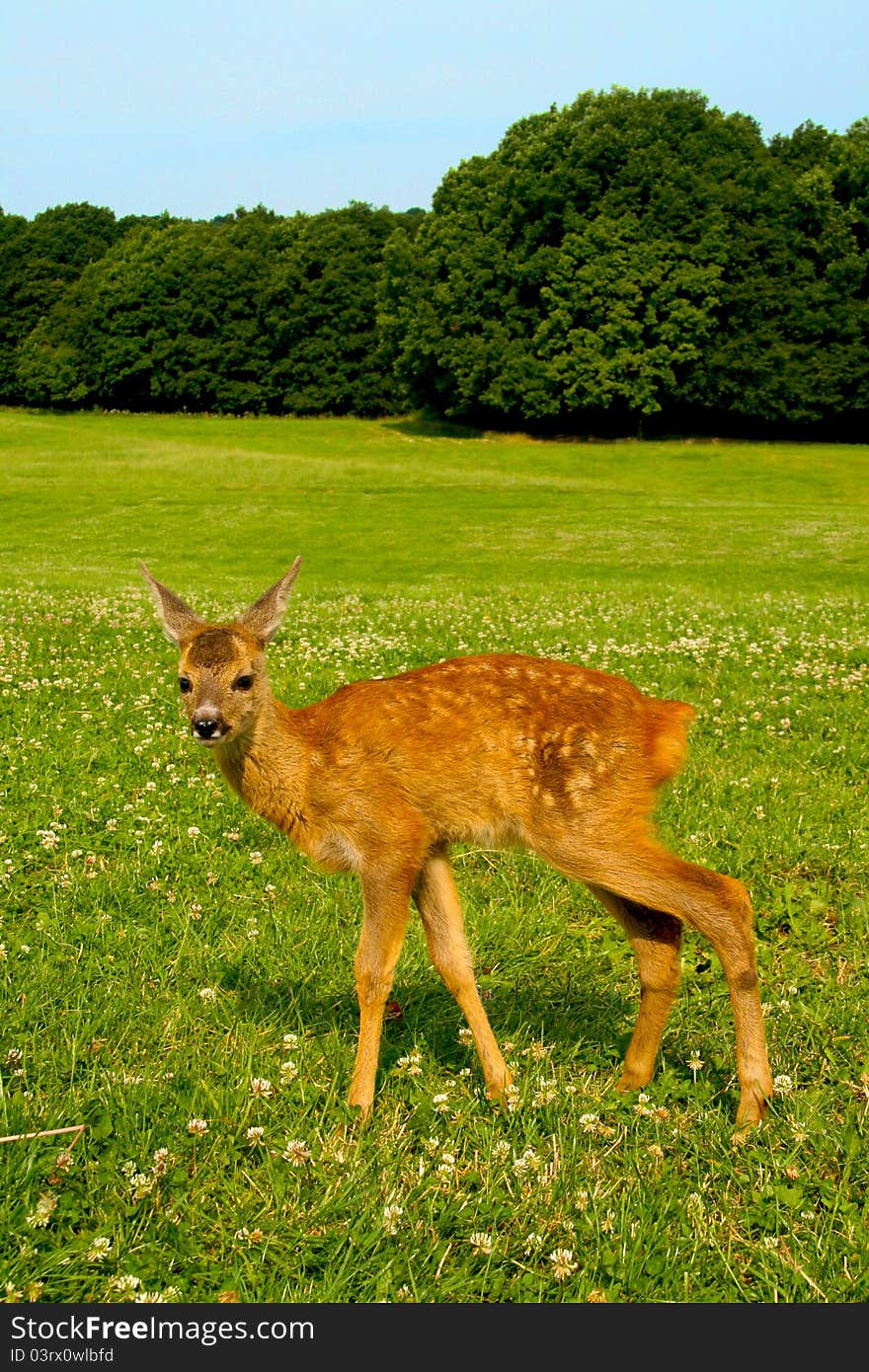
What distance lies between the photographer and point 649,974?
479 centimetres

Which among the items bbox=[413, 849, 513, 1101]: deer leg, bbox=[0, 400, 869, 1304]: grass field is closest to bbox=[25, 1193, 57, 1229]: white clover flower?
bbox=[0, 400, 869, 1304]: grass field

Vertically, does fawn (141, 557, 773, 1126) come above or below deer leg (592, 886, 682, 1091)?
above

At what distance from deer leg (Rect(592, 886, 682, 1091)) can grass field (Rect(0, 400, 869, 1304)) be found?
0.14 metres

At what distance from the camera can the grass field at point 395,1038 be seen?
3.66 metres

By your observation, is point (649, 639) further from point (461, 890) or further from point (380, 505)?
point (380, 505)

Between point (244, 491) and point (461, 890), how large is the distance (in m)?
39.9

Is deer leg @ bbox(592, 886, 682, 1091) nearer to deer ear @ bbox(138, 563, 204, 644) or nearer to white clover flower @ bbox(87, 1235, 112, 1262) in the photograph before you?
white clover flower @ bbox(87, 1235, 112, 1262)

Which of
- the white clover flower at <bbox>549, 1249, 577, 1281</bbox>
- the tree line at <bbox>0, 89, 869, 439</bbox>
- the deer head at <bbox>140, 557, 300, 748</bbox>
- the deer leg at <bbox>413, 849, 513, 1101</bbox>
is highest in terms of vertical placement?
the tree line at <bbox>0, 89, 869, 439</bbox>

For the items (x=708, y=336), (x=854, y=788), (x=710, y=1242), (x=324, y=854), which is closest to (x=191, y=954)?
(x=324, y=854)

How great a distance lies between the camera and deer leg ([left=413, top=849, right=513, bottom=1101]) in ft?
15.4

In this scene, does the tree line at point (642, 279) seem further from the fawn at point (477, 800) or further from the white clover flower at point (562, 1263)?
the white clover flower at point (562, 1263)

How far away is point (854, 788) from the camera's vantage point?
806 centimetres

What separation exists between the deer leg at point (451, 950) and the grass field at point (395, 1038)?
14cm

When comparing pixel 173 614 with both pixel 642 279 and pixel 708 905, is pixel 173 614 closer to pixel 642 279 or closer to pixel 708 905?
pixel 708 905
